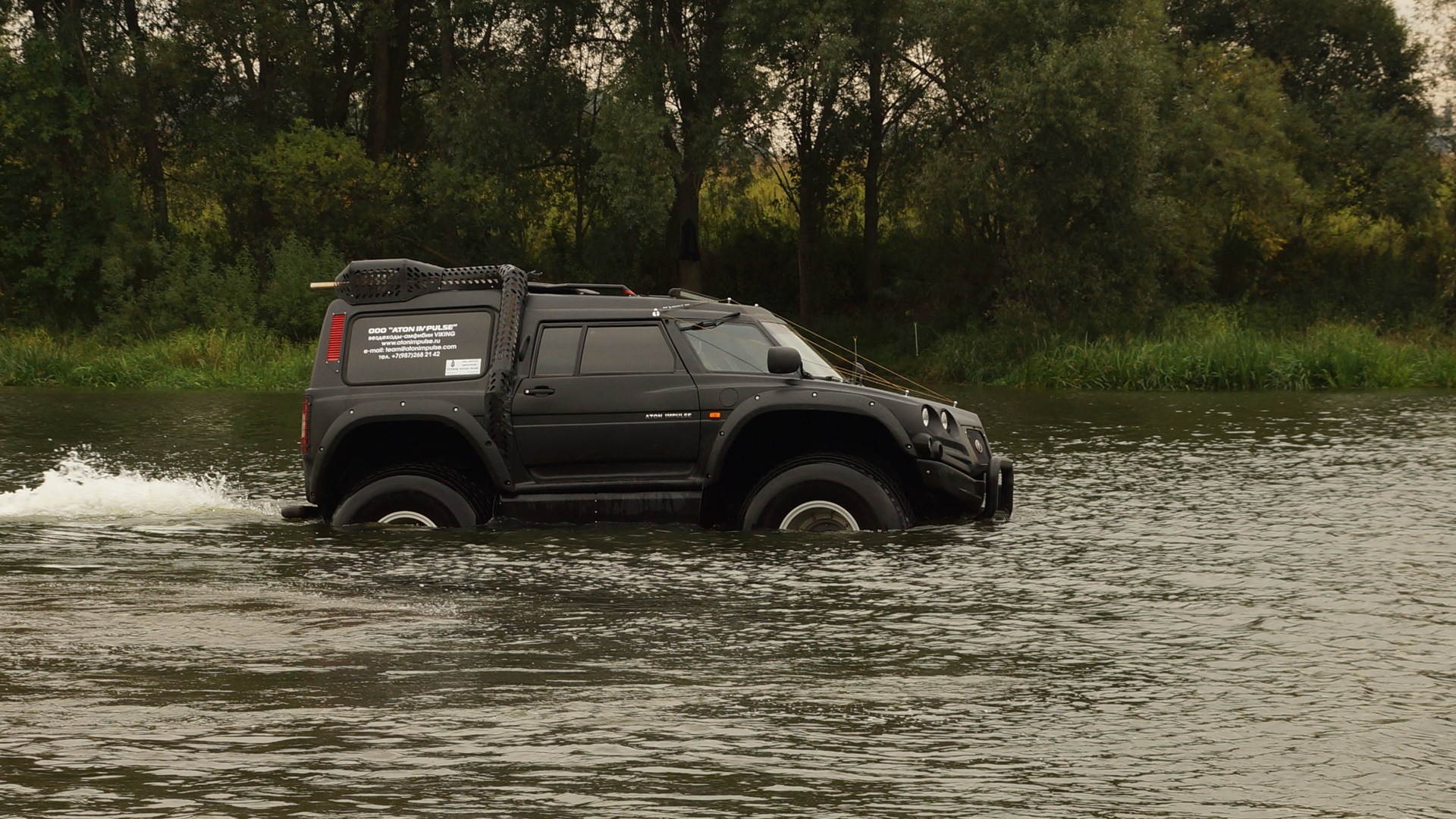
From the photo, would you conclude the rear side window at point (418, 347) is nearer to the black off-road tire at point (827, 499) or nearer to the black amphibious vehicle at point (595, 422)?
the black amphibious vehicle at point (595, 422)

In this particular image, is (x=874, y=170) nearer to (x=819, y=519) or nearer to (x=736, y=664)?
(x=819, y=519)

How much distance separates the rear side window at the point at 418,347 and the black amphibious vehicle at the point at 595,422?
0.01 m

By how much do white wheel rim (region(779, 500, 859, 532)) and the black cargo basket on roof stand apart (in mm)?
2602

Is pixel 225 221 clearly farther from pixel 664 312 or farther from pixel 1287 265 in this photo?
pixel 664 312

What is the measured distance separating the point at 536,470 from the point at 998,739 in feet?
19.8

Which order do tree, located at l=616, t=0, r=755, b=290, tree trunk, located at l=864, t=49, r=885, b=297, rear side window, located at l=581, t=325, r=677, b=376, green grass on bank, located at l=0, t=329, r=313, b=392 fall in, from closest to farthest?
rear side window, located at l=581, t=325, r=677, b=376 → green grass on bank, located at l=0, t=329, r=313, b=392 → tree, located at l=616, t=0, r=755, b=290 → tree trunk, located at l=864, t=49, r=885, b=297

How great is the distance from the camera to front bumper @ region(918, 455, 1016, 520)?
11.3m

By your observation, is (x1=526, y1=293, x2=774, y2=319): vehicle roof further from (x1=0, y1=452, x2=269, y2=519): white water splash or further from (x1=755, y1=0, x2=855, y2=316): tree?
(x1=755, y1=0, x2=855, y2=316): tree

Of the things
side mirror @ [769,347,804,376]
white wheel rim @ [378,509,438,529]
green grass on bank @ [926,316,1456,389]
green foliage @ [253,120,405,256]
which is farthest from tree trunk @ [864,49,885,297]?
white wheel rim @ [378,509,438,529]

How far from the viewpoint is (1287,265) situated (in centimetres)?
4988

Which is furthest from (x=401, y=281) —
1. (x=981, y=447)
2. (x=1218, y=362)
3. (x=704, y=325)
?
(x=1218, y=362)

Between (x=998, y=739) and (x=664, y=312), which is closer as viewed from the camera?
(x=998, y=739)

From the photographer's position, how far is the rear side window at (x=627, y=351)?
1159cm

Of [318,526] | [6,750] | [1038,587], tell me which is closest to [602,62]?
[318,526]
